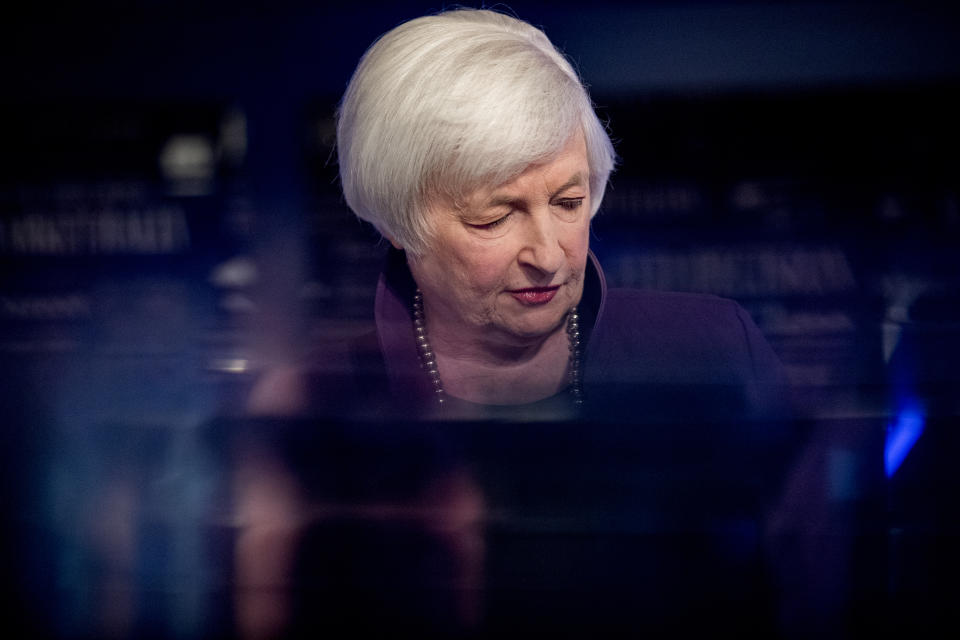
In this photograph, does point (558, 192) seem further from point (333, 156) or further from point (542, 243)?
point (333, 156)

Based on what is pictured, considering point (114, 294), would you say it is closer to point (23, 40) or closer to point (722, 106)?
point (23, 40)

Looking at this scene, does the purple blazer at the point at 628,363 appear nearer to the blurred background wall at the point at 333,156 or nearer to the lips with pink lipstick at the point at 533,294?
the lips with pink lipstick at the point at 533,294

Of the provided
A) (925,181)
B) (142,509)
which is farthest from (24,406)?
(925,181)

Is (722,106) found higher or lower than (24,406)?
higher

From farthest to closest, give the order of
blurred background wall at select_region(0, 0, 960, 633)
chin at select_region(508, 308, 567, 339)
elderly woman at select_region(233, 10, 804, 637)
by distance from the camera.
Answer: blurred background wall at select_region(0, 0, 960, 633) → chin at select_region(508, 308, 567, 339) → elderly woman at select_region(233, 10, 804, 637)

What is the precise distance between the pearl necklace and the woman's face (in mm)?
47

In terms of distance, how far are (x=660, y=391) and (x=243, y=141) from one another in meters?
1.83

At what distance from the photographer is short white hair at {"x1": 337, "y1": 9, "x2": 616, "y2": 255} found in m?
0.66

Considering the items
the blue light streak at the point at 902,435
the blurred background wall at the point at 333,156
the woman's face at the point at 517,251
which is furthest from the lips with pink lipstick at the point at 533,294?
the blurred background wall at the point at 333,156

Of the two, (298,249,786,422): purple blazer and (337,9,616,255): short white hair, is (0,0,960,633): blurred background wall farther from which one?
(337,9,616,255): short white hair

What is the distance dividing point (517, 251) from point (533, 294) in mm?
49

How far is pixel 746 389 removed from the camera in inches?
27.7

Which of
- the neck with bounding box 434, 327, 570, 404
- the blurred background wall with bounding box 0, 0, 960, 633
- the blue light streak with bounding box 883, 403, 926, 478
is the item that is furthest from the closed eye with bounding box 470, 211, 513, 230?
the blurred background wall with bounding box 0, 0, 960, 633

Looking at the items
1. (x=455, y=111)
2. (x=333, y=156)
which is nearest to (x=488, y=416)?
(x=455, y=111)
